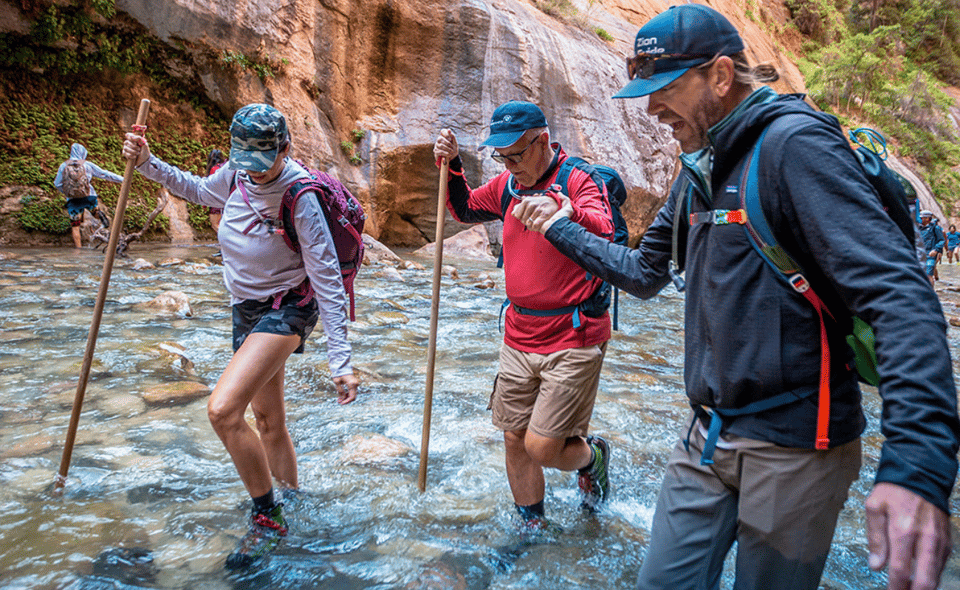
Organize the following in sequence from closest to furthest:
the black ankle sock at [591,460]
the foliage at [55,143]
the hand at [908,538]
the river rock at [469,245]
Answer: the hand at [908,538], the black ankle sock at [591,460], the foliage at [55,143], the river rock at [469,245]

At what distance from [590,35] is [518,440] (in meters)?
21.1

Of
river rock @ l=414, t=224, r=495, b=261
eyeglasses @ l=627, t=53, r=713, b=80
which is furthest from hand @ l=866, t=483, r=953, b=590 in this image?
river rock @ l=414, t=224, r=495, b=261

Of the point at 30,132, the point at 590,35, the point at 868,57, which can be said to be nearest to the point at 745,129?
the point at 30,132

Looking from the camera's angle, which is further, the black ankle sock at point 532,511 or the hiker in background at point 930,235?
the hiker in background at point 930,235

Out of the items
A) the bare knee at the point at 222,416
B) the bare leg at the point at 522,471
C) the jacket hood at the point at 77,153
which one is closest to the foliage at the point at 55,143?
the jacket hood at the point at 77,153

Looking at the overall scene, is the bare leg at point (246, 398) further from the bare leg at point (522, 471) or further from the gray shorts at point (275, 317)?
the bare leg at point (522, 471)

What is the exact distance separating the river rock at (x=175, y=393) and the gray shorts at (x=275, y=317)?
1.99 m

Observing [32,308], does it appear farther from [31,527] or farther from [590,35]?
[590,35]

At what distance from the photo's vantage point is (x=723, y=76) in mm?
1673

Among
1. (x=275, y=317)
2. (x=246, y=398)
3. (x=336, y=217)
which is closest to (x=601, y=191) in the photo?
(x=336, y=217)

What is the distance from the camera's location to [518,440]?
3.01 meters

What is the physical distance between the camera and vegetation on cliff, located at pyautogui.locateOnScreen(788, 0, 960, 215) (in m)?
36.1

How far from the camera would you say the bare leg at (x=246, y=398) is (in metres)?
2.56

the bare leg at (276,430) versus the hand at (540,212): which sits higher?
the hand at (540,212)
